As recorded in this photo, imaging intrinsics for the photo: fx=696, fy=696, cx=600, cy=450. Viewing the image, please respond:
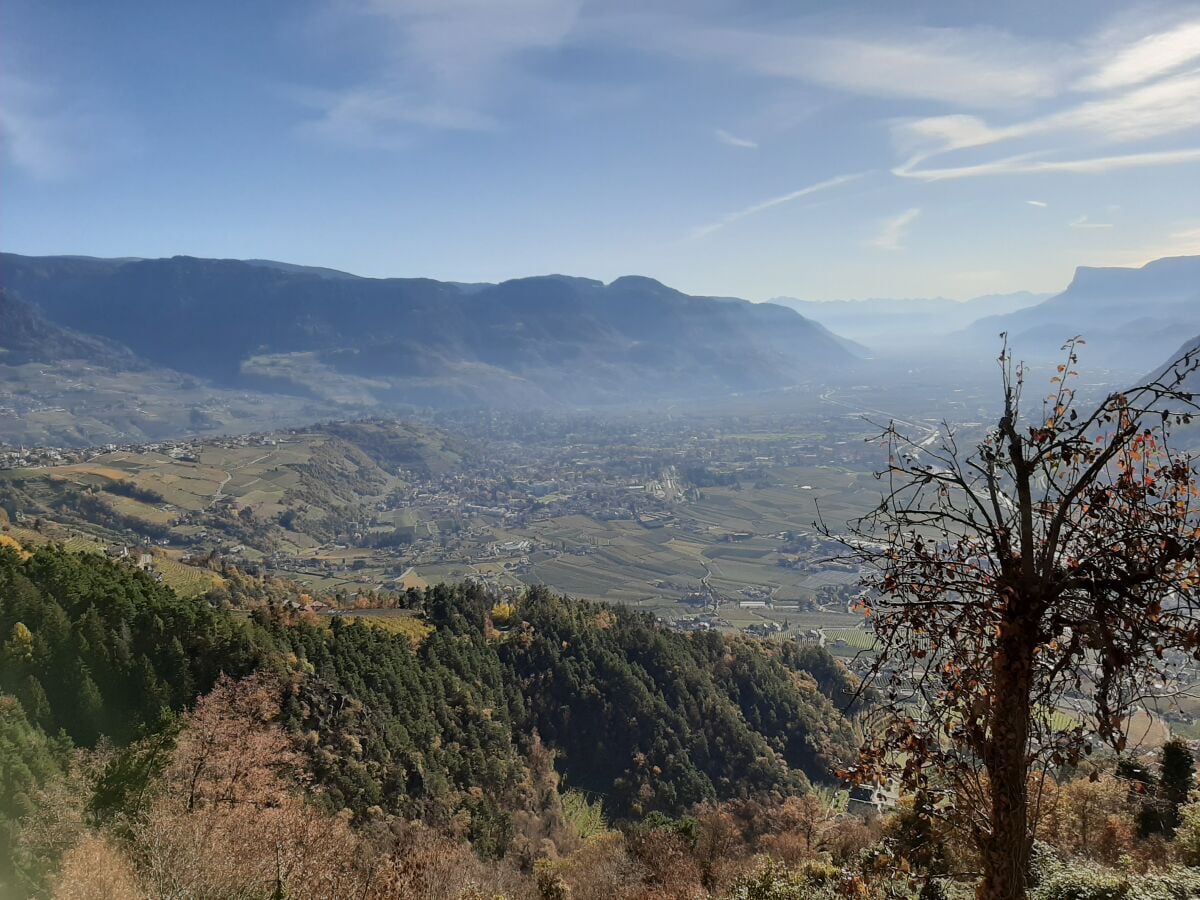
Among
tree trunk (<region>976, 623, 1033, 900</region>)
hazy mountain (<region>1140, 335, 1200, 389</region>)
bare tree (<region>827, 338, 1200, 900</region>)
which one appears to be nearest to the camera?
hazy mountain (<region>1140, 335, 1200, 389</region>)

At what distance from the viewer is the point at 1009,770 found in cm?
506

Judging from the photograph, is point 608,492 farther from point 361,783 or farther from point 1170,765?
point 1170,765

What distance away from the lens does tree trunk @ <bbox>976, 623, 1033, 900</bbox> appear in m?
5.00

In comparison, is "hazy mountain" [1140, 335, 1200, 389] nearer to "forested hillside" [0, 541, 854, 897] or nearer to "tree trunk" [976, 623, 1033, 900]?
"tree trunk" [976, 623, 1033, 900]

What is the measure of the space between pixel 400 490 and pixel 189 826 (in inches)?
6055

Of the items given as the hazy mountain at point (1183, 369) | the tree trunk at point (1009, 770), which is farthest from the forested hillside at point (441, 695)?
the hazy mountain at point (1183, 369)

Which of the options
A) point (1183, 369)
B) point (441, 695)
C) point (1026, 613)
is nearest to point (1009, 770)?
point (1026, 613)

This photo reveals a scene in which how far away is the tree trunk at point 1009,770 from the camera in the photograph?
5000 millimetres

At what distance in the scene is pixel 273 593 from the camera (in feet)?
175

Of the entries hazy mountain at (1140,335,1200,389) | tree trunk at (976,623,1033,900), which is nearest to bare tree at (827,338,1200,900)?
tree trunk at (976,623,1033,900)

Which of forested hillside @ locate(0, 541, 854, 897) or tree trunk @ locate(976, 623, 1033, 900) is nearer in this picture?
tree trunk @ locate(976, 623, 1033, 900)

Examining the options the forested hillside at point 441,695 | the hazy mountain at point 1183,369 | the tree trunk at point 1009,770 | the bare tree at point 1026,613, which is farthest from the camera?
the forested hillside at point 441,695

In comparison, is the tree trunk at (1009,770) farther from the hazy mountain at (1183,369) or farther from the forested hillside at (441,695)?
A: the forested hillside at (441,695)

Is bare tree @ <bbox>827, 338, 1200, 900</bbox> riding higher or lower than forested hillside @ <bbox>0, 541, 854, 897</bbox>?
higher
